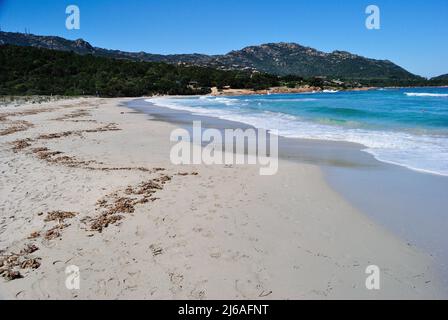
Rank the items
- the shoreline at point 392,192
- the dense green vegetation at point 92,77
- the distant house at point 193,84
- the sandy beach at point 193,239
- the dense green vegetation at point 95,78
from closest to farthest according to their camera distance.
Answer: the sandy beach at point 193,239, the shoreline at point 392,192, the dense green vegetation at point 92,77, the dense green vegetation at point 95,78, the distant house at point 193,84

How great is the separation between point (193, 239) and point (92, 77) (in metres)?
69.3

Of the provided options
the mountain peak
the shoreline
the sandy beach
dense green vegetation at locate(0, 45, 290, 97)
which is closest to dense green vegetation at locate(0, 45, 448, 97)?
dense green vegetation at locate(0, 45, 290, 97)

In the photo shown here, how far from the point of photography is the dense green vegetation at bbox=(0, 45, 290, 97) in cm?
5631

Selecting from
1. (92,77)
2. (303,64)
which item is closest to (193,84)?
(92,77)

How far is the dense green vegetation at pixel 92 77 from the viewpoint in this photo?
185 feet

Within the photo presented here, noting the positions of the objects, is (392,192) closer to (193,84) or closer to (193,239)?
(193,239)

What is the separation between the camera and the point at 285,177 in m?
7.73

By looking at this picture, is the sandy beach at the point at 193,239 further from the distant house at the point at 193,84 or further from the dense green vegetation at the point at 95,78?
the distant house at the point at 193,84

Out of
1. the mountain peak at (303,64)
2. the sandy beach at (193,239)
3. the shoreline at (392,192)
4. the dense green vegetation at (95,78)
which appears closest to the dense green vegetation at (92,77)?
the dense green vegetation at (95,78)

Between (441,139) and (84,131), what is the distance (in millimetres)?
14685

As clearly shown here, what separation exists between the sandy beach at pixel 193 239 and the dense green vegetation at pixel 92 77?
4900 centimetres

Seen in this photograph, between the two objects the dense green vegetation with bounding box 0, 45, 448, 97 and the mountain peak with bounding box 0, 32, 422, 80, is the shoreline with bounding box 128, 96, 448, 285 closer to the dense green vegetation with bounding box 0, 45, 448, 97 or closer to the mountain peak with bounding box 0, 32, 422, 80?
the dense green vegetation with bounding box 0, 45, 448, 97
